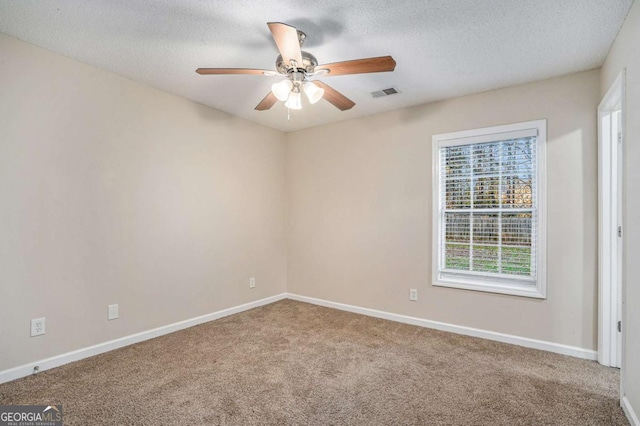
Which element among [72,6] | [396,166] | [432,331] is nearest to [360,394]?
[432,331]

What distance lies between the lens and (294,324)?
142 inches

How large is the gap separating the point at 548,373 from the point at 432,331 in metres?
1.08

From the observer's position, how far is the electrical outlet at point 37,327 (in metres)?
2.44

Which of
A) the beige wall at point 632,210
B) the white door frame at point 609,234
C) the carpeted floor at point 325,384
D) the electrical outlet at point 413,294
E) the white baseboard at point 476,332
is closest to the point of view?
the beige wall at point 632,210

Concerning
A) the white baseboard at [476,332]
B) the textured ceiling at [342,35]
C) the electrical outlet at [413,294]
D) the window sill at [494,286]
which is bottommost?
the white baseboard at [476,332]

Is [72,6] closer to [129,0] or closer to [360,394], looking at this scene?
[129,0]

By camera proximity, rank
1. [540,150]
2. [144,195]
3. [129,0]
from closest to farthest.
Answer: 1. [129,0]
2. [540,150]
3. [144,195]

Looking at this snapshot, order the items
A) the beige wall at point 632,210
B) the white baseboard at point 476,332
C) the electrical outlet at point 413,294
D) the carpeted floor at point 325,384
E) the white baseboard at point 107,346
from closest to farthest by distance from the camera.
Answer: the beige wall at point 632,210
the carpeted floor at point 325,384
the white baseboard at point 107,346
the white baseboard at point 476,332
the electrical outlet at point 413,294

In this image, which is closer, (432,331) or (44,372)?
(44,372)

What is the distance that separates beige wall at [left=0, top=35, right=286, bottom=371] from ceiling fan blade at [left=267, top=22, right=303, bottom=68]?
1864 millimetres

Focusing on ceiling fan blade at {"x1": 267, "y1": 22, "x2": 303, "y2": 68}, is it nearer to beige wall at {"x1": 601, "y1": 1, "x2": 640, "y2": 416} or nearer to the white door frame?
beige wall at {"x1": 601, "y1": 1, "x2": 640, "y2": 416}

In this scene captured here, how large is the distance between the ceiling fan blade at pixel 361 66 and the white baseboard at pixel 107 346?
9.42ft

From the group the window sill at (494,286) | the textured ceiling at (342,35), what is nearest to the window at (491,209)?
the window sill at (494,286)

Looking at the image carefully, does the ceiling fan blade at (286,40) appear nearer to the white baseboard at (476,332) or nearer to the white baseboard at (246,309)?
the white baseboard at (246,309)
